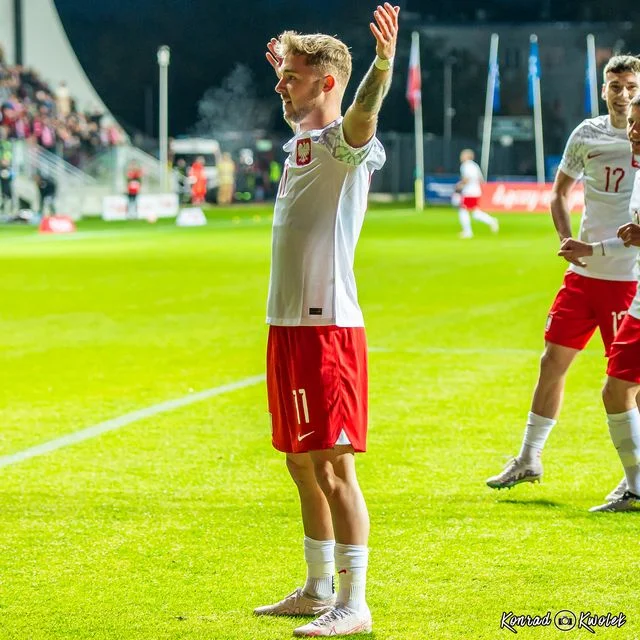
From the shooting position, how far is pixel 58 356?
11562 mm

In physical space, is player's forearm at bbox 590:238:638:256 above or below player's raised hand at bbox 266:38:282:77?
below

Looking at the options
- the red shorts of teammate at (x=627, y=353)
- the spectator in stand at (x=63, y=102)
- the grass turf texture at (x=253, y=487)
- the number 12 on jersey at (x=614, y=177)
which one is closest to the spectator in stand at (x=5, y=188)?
the spectator in stand at (x=63, y=102)

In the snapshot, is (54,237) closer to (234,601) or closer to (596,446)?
(596,446)

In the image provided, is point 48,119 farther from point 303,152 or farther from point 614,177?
point 303,152

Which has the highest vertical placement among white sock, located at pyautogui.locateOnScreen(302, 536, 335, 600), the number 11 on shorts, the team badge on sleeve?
the team badge on sleeve

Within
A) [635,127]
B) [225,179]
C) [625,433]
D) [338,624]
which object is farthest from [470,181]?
[338,624]

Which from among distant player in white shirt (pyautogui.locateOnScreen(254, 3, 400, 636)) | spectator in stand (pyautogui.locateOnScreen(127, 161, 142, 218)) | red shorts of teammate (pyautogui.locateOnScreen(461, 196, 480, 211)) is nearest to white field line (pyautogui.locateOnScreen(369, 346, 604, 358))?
distant player in white shirt (pyautogui.locateOnScreen(254, 3, 400, 636))

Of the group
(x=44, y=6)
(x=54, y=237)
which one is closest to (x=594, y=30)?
(x=44, y=6)

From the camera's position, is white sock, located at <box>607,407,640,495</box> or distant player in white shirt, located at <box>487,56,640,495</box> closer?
white sock, located at <box>607,407,640,495</box>

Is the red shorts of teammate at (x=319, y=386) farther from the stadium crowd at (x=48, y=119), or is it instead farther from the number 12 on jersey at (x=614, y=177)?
the stadium crowd at (x=48, y=119)

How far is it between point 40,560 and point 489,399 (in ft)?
15.6

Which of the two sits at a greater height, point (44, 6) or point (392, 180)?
point (44, 6)

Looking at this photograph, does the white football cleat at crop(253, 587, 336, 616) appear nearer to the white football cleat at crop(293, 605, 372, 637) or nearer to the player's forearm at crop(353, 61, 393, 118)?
the white football cleat at crop(293, 605, 372, 637)

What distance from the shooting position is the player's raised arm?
164 inches
